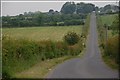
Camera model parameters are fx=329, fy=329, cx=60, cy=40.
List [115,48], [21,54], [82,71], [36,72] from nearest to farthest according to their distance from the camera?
[36,72] < [82,71] < [21,54] < [115,48]

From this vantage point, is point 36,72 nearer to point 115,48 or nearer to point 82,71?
point 82,71

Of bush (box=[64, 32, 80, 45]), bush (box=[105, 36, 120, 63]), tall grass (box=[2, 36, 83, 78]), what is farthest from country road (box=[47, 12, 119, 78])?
bush (box=[64, 32, 80, 45])

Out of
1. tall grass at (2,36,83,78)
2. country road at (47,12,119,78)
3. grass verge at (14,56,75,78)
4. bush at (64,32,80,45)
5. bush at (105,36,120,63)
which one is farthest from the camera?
bush at (64,32,80,45)

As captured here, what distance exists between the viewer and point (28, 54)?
2778cm

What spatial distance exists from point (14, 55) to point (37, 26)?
7067 cm

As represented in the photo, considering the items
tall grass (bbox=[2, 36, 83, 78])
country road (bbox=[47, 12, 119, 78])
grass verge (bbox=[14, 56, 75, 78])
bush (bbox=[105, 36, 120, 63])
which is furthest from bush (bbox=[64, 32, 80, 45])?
grass verge (bbox=[14, 56, 75, 78])

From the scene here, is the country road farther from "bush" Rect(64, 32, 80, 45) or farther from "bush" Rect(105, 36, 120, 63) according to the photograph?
"bush" Rect(64, 32, 80, 45)

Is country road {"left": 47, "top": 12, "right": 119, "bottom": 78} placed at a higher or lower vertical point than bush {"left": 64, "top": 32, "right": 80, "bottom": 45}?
lower

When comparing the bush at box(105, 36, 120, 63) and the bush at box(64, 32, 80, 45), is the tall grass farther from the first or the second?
the bush at box(64, 32, 80, 45)

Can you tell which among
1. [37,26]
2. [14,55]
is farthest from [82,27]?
[14,55]

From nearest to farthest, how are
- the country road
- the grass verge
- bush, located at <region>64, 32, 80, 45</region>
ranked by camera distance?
1. the grass verge
2. the country road
3. bush, located at <region>64, 32, 80, 45</region>

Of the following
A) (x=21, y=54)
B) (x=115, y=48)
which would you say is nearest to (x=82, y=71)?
(x=21, y=54)

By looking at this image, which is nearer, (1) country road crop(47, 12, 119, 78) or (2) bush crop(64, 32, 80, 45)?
(1) country road crop(47, 12, 119, 78)

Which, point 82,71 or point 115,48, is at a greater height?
point 115,48
